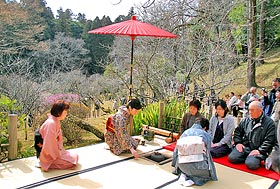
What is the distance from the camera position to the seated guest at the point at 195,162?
340 centimetres

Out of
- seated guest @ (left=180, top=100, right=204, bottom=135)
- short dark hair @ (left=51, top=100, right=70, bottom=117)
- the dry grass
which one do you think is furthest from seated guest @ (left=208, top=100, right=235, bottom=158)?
the dry grass

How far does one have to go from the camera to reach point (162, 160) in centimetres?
418

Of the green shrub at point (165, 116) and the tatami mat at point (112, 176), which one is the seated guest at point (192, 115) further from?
the green shrub at point (165, 116)

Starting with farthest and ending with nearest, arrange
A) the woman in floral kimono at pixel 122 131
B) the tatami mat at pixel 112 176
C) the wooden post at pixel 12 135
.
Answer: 1. the woman in floral kimono at pixel 122 131
2. the wooden post at pixel 12 135
3. the tatami mat at pixel 112 176

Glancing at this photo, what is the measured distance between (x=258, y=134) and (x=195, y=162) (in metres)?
1.29

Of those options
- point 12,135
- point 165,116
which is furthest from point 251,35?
point 12,135

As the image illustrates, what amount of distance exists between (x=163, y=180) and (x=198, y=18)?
572 cm

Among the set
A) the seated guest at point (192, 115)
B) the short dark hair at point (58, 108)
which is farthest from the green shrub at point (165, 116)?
the short dark hair at point (58, 108)

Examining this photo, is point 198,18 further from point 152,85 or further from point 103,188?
point 103,188

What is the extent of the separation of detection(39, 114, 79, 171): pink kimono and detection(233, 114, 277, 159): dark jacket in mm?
2522

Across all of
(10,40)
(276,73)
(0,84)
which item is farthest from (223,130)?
(276,73)

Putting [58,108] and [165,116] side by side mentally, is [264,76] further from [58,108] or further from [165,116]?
[58,108]

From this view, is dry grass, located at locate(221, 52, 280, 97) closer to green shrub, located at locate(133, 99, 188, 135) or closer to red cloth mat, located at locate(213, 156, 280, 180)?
green shrub, located at locate(133, 99, 188, 135)

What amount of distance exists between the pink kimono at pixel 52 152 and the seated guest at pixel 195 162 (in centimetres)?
140
